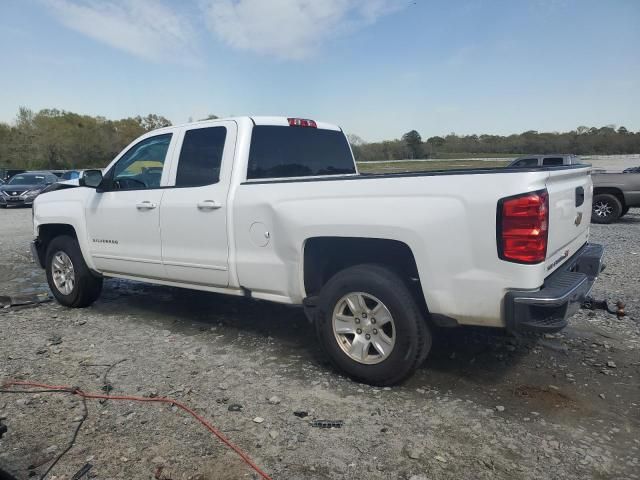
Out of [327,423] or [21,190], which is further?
[21,190]

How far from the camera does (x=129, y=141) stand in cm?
7712

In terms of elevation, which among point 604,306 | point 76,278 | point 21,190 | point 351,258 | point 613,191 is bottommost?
point 604,306

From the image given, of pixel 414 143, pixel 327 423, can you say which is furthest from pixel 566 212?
pixel 414 143

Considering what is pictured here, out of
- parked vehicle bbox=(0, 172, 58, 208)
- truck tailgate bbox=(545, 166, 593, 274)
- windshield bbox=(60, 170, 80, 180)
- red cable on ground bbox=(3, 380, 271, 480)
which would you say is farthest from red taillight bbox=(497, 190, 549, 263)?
windshield bbox=(60, 170, 80, 180)

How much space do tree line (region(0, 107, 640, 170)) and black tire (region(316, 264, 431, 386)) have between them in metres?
2.90

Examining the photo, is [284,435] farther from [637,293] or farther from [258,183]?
[637,293]

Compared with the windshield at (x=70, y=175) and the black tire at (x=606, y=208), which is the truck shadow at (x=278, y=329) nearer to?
the black tire at (x=606, y=208)

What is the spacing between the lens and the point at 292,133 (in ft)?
15.6

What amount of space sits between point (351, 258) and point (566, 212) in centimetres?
151

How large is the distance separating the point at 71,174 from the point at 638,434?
1050 inches

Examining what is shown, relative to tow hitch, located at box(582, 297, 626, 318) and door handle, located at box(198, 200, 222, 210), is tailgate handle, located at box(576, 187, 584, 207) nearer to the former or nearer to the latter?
tow hitch, located at box(582, 297, 626, 318)

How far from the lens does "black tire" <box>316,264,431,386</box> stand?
3.30m

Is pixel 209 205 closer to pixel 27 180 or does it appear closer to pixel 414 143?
pixel 414 143

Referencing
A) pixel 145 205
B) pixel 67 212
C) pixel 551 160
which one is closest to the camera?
pixel 145 205
